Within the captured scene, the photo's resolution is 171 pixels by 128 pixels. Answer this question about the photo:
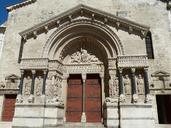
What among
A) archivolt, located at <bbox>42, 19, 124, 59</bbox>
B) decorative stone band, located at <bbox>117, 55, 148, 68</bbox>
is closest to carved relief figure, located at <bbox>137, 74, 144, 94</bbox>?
decorative stone band, located at <bbox>117, 55, 148, 68</bbox>

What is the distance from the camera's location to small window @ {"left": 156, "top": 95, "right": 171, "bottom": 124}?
1130 cm

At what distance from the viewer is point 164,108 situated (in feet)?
37.8

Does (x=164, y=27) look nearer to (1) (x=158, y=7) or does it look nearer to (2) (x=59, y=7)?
(1) (x=158, y=7)

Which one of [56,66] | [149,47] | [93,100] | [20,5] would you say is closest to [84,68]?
[56,66]

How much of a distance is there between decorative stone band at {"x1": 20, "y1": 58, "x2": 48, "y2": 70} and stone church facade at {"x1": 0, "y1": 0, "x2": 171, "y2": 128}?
4 centimetres

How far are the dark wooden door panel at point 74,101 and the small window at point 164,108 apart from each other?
14.3 feet

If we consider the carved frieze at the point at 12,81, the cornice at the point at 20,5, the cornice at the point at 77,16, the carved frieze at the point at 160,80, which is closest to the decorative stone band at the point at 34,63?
the cornice at the point at 77,16

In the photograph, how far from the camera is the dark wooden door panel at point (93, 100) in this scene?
37.3 feet

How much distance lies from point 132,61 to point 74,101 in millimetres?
3919

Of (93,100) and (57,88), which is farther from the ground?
(57,88)

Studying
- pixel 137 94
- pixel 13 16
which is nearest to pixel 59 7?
pixel 13 16

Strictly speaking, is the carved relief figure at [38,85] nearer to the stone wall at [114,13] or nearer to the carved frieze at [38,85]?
the carved frieze at [38,85]

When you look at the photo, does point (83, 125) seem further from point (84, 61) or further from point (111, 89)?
point (84, 61)

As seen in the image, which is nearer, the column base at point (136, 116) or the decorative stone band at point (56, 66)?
the column base at point (136, 116)
